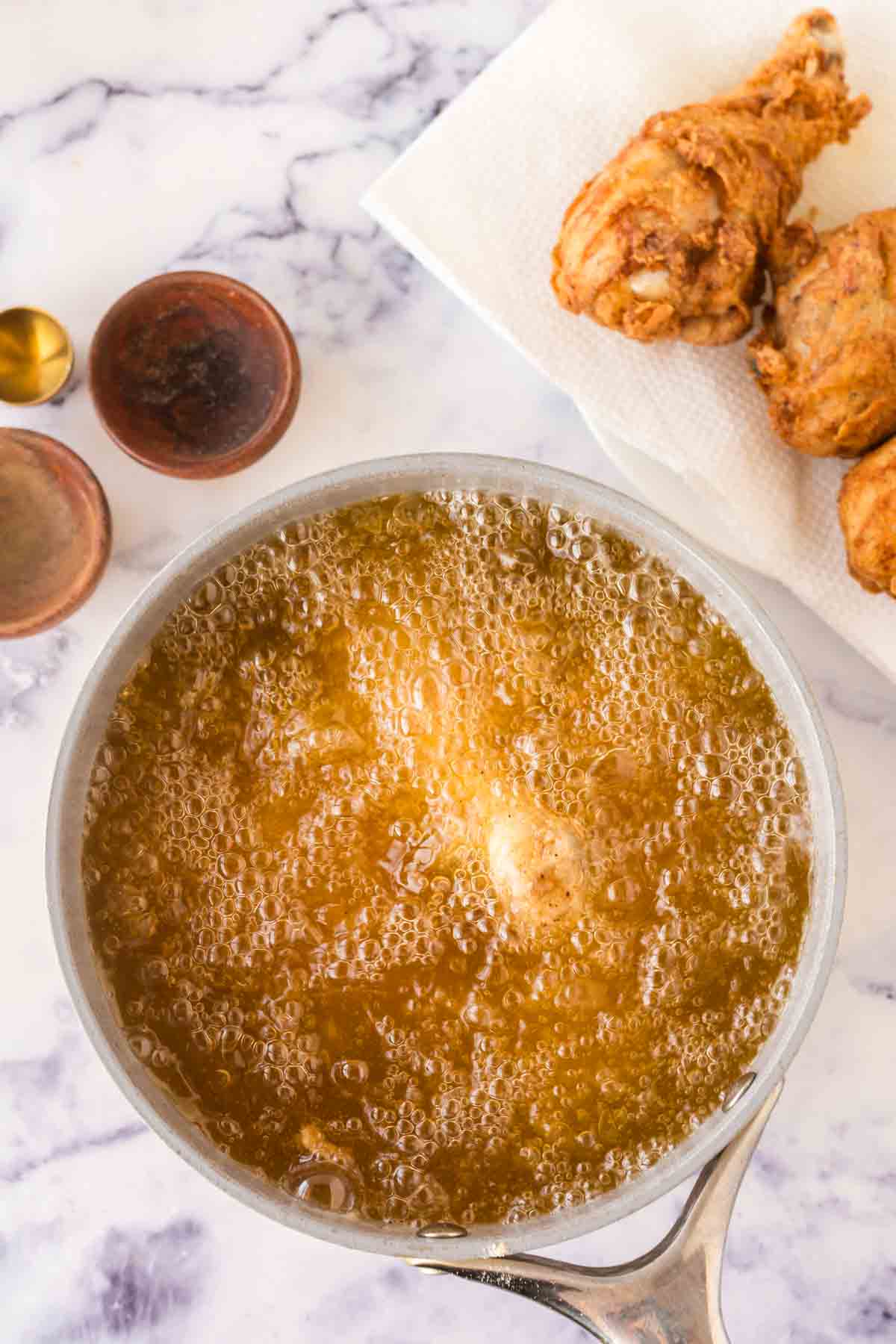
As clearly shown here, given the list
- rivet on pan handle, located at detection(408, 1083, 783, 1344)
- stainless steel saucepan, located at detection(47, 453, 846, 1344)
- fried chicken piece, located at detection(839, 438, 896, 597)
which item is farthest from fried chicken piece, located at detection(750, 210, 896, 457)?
rivet on pan handle, located at detection(408, 1083, 783, 1344)

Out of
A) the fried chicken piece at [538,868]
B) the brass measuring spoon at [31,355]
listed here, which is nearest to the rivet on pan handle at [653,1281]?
the fried chicken piece at [538,868]

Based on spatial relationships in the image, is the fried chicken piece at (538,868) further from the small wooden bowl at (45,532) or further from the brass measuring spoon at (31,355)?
the brass measuring spoon at (31,355)

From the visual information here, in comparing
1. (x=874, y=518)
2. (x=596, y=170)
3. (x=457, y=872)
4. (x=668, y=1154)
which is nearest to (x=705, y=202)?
(x=596, y=170)

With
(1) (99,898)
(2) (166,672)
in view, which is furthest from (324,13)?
(1) (99,898)

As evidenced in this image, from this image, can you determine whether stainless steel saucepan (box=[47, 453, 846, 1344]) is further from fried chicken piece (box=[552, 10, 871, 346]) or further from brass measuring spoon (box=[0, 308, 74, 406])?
brass measuring spoon (box=[0, 308, 74, 406])

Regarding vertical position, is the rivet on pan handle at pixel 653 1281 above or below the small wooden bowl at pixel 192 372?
below
